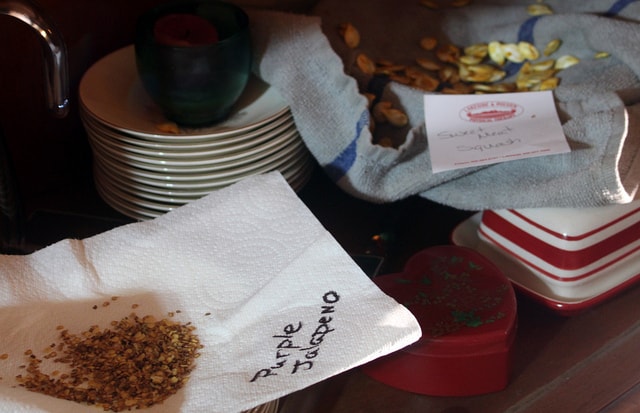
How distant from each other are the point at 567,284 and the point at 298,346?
0.24m

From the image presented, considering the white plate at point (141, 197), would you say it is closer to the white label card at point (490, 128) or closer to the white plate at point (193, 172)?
the white plate at point (193, 172)

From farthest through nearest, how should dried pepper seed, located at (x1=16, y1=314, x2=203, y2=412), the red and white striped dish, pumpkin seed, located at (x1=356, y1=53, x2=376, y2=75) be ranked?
1. pumpkin seed, located at (x1=356, y1=53, x2=376, y2=75)
2. the red and white striped dish
3. dried pepper seed, located at (x1=16, y1=314, x2=203, y2=412)

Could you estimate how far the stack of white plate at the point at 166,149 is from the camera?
0.66 meters

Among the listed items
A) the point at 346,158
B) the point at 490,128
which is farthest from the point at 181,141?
the point at 490,128

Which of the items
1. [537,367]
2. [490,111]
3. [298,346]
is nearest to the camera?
[298,346]

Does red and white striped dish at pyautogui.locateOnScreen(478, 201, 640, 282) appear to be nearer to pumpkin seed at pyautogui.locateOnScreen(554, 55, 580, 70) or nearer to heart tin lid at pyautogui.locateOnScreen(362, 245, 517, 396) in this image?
heart tin lid at pyautogui.locateOnScreen(362, 245, 517, 396)

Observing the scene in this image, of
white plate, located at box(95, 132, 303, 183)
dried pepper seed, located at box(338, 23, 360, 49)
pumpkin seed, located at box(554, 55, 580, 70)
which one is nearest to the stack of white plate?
white plate, located at box(95, 132, 303, 183)

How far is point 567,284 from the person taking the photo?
63cm

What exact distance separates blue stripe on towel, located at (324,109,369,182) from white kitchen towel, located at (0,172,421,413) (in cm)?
8

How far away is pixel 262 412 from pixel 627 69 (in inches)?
18.0

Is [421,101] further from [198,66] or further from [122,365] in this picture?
[122,365]

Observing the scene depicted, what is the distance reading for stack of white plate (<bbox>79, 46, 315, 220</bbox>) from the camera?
663 millimetres

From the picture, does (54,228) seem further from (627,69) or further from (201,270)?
(627,69)

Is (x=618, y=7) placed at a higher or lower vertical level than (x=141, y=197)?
higher
